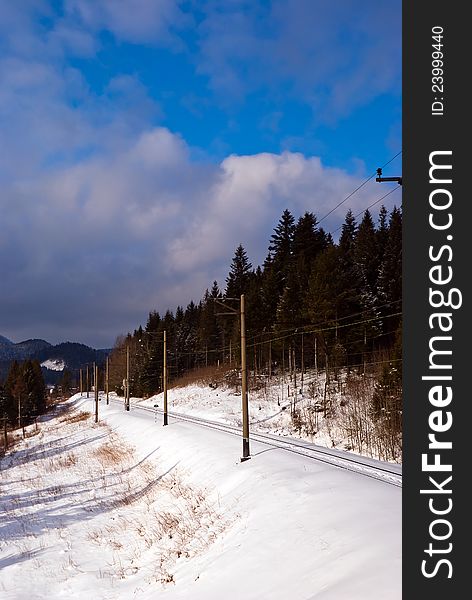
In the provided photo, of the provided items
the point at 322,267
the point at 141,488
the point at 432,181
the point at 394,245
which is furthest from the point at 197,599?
the point at 394,245

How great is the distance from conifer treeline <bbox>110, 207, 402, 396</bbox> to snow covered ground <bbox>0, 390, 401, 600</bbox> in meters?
9.71

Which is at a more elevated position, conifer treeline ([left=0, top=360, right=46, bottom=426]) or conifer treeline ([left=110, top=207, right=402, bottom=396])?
conifer treeline ([left=110, top=207, right=402, bottom=396])

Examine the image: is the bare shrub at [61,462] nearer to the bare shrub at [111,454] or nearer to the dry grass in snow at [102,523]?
the dry grass in snow at [102,523]

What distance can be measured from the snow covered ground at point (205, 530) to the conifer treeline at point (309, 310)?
9.71 metres

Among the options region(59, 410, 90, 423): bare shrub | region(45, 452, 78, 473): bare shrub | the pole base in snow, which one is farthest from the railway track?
region(59, 410, 90, 423): bare shrub

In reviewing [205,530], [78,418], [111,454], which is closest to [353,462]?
[205,530]

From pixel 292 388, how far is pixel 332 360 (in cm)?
504

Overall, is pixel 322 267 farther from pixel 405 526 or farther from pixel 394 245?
pixel 405 526

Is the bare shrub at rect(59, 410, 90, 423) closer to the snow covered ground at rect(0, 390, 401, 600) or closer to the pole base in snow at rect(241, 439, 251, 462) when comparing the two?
the snow covered ground at rect(0, 390, 401, 600)

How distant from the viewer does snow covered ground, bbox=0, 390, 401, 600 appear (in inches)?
331

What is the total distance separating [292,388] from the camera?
4975cm

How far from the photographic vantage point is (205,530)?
1376 centimetres

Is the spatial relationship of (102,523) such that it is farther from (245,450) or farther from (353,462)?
(353,462)

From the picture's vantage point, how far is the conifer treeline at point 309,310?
46.2m
